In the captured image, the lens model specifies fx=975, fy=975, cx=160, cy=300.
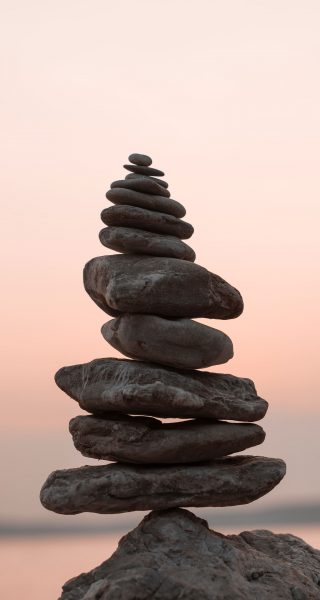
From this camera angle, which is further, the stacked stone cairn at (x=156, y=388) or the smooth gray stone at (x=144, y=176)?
the smooth gray stone at (x=144, y=176)

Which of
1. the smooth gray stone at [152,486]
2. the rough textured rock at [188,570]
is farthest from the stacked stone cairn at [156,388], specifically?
the rough textured rock at [188,570]

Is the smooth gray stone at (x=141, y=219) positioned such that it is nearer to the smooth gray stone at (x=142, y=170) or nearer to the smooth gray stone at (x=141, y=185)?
the smooth gray stone at (x=141, y=185)

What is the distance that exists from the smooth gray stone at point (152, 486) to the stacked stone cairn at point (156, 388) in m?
0.01

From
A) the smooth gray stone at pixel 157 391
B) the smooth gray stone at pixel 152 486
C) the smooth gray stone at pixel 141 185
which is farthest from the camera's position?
the smooth gray stone at pixel 141 185

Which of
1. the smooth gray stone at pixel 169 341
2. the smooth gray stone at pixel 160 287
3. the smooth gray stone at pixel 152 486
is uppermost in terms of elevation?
the smooth gray stone at pixel 160 287

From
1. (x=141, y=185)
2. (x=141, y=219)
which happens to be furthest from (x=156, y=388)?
(x=141, y=185)

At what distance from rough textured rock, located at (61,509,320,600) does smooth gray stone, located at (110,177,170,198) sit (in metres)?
3.90

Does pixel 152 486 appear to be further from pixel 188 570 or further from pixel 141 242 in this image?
pixel 141 242

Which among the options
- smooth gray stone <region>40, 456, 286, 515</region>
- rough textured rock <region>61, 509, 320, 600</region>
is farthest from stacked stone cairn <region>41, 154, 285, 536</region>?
rough textured rock <region>61, 509, 320, 600</region>

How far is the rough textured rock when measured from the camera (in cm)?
1035

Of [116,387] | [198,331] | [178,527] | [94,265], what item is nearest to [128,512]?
[178,527]

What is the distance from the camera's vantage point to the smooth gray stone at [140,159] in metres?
12.2

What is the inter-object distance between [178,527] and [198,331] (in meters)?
2.30

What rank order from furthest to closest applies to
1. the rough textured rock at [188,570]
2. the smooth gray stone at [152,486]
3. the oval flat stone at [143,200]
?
the oval flat stone at [143,200]
the smooth gray stone at [152,486]
the rough textured rock at [188,570]
